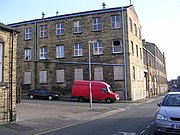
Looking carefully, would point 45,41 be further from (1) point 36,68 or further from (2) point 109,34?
(2) point 109,34

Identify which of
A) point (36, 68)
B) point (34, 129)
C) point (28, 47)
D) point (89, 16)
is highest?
point (89, 16)

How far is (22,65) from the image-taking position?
4172 centimetres

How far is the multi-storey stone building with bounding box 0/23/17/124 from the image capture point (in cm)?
1346

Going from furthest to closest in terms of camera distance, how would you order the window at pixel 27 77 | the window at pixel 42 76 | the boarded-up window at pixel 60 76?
the window at pixel 27 77 < the window at pixel 42 76 < the boarded-up window at pixel 60 76

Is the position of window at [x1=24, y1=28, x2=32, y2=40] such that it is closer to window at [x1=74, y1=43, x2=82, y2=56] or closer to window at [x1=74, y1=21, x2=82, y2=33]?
window at [x1=74, y1=21, x2=82, y2=33]

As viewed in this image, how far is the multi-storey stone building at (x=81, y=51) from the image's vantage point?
36.5 metres

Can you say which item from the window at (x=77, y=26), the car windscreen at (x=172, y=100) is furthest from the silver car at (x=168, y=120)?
the window at (x=77, y=26)

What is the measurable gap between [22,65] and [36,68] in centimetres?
272

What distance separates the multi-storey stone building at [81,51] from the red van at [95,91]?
3.67 metres

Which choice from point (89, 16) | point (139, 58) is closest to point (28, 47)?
point (89, 16)

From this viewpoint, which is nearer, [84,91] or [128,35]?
[84,91]

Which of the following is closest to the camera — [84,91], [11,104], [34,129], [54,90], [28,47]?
[34,129]

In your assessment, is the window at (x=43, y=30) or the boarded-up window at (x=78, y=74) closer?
the boarded-up window at (x=78, y=74)

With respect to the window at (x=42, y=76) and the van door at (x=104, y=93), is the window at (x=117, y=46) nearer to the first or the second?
the van door at (x=104, y=93)
